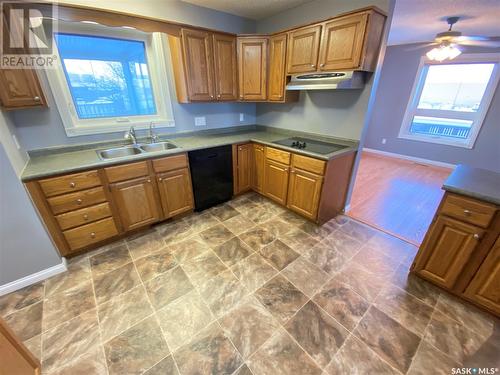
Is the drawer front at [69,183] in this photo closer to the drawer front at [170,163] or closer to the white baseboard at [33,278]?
the drawer front at [170,163]

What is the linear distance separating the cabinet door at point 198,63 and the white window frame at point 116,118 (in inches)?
Answer: 13.1

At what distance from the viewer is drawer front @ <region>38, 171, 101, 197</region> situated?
1.74 metres

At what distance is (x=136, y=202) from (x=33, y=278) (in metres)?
1.02

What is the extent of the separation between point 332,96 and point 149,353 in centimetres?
302

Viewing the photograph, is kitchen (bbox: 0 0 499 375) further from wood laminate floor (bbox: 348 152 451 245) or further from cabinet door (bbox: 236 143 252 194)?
wood laminate floor (bbox: 348 152 451 245)

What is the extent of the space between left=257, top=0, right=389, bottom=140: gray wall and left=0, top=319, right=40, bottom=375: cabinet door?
10.1 feet

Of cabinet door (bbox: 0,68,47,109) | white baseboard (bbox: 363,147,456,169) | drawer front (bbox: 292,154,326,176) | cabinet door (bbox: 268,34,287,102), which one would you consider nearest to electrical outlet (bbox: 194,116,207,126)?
cabinet door (bbox: 268,34,287,102)

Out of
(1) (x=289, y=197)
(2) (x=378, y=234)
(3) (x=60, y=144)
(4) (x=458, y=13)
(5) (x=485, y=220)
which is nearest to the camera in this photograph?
(5) (x=485, y=220)

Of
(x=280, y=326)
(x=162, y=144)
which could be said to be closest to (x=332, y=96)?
(x=162, y=144)

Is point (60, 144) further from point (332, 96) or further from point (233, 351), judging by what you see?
point (332, 96)

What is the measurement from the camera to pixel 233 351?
1315mm

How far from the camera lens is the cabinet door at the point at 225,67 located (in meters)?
2.60

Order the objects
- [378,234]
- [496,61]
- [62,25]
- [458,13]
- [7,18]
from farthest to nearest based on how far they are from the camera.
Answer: [496,61] < [458,13] < [378,234] < [62,25] < [7,18]

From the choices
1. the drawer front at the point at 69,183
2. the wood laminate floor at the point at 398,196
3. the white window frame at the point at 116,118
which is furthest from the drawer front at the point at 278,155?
the drawer front at the point at 69,183
